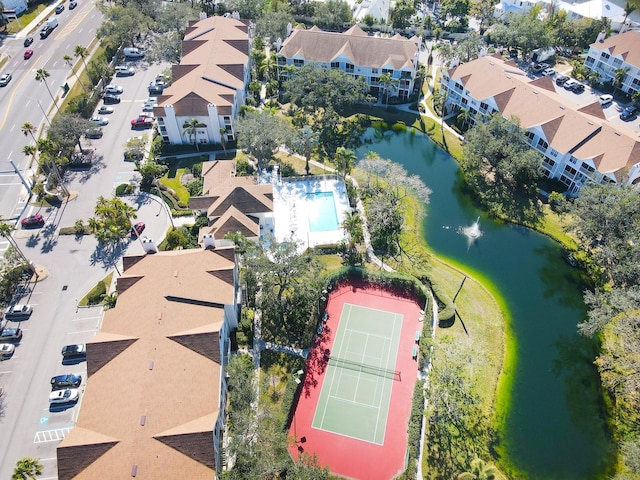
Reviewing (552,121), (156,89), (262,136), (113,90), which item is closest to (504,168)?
(552,121)

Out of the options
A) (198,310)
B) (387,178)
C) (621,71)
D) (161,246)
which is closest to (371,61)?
(387,178)

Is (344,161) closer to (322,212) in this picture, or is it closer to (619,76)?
(322,212)

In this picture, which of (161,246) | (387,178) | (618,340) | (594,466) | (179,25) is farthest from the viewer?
(179,25)

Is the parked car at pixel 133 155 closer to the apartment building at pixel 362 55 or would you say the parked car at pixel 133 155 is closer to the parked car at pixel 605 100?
the apartment building at pixel 362 55

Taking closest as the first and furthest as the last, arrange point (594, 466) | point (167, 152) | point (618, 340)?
point (594, 466) < point (618, 340) < point (167, 152)

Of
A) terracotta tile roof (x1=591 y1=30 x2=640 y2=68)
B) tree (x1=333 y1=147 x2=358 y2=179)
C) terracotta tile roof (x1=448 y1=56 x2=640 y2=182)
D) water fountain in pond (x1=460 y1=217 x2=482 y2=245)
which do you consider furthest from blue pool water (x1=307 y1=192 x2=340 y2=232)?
terracotta tile roof (x1=591 y1=30 x2=640 y2=68)

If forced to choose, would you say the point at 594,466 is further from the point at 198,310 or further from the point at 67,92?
the point at 67,92
